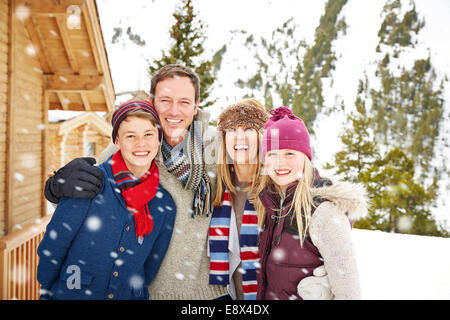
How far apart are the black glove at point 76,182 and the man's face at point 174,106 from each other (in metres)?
0.59

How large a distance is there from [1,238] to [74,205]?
3.03 meters

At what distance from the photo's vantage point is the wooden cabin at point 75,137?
31.0 feet

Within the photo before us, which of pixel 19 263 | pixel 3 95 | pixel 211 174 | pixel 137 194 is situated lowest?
pixel 19 263

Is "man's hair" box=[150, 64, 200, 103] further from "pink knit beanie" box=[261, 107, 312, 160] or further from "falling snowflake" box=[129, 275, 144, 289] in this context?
"falling snowflake" box=[129, 275, 144, 289]

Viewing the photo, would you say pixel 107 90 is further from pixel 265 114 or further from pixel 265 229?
pixel 265 229

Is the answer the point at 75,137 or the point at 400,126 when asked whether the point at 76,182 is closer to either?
the point at 75,137

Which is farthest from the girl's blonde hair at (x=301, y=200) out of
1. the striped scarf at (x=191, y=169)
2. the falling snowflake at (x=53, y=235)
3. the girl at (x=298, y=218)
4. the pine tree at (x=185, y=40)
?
the pine tree at (x=185, y=40)

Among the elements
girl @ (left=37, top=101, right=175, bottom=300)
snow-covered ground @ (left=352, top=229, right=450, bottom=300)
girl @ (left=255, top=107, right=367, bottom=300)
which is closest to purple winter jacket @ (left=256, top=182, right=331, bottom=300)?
→ girl @ (left=255, top=107, right=367, bottom=300)

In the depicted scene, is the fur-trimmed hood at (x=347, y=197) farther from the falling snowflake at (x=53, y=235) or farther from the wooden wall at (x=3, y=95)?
the wooden wall at (x=3, y=95)

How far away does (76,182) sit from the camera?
1933mm

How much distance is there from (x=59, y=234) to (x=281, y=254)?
1.25 meters

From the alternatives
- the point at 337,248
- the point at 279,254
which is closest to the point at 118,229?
the point at 279,254

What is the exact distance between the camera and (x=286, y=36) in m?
111
